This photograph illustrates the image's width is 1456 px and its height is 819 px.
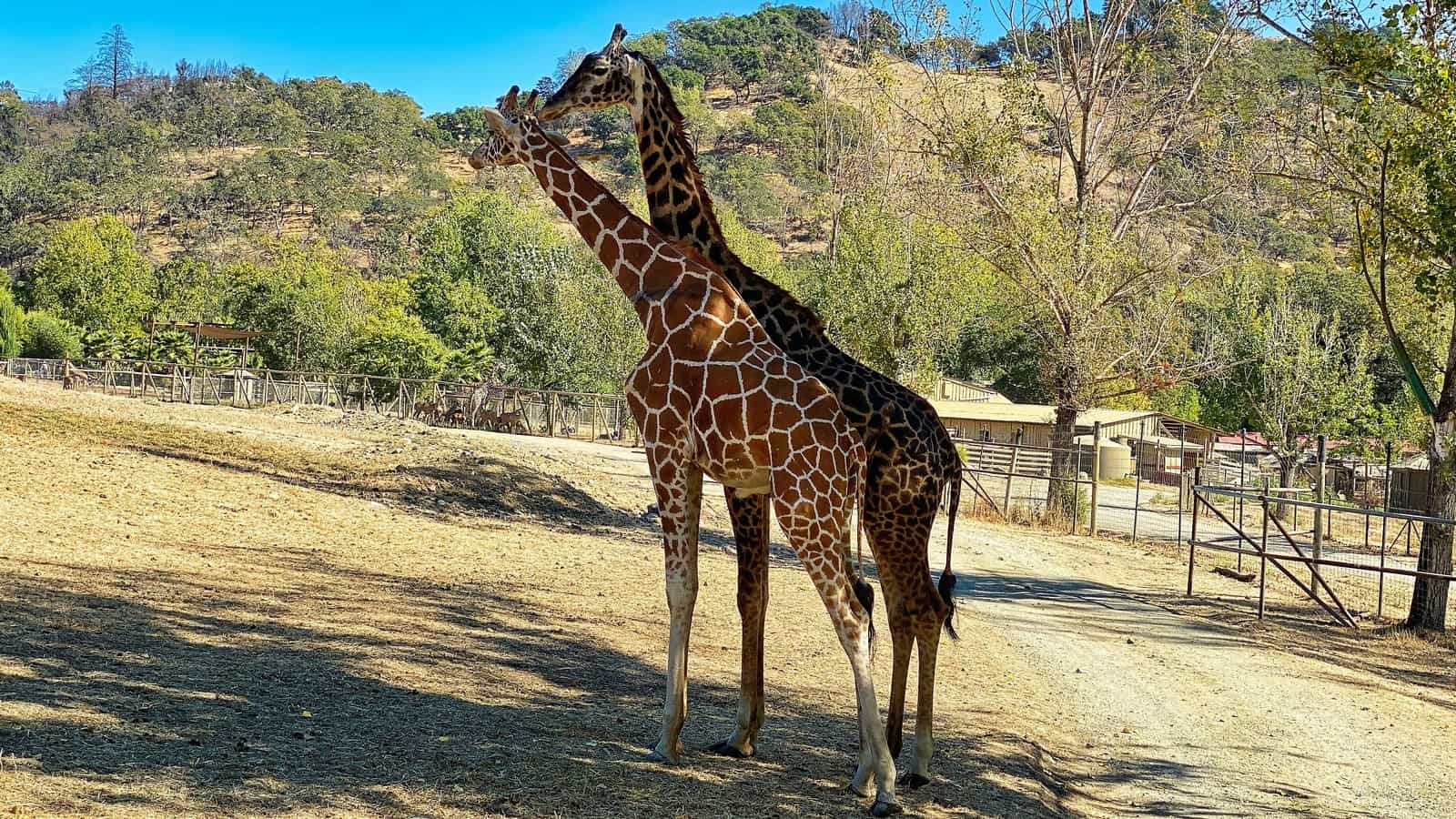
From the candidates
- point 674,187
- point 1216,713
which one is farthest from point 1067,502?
point 674,187

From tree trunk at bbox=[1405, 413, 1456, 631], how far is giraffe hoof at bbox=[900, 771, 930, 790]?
12.0 m

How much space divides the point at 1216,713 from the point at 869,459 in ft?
19.4

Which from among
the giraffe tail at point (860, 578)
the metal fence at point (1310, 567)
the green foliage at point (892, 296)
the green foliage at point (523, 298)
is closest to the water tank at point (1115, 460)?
the green foliage at point (523, 298)

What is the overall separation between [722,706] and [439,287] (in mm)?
60207

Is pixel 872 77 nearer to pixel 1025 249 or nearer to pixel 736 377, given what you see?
pixel 1025 249

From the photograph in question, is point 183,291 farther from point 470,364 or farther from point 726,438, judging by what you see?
point 726,438

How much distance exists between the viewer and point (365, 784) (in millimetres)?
6117

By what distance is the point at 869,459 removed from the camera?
7691mm

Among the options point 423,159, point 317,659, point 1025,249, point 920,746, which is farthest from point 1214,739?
point 423,159

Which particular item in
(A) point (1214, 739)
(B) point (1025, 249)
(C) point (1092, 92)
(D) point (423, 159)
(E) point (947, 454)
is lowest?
(A) point (1214, 739)

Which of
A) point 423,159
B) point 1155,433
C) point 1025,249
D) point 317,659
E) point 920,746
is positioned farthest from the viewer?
point 423,159

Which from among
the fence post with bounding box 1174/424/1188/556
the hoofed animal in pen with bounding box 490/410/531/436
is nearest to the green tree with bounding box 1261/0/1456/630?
the fence post with bounding box 1174/424/1188/556

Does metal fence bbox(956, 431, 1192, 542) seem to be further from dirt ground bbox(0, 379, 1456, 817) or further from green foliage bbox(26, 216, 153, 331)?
green foliage bbox(26, 216, 153, 331)

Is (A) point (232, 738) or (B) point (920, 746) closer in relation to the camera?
(A) point (232, 738)
